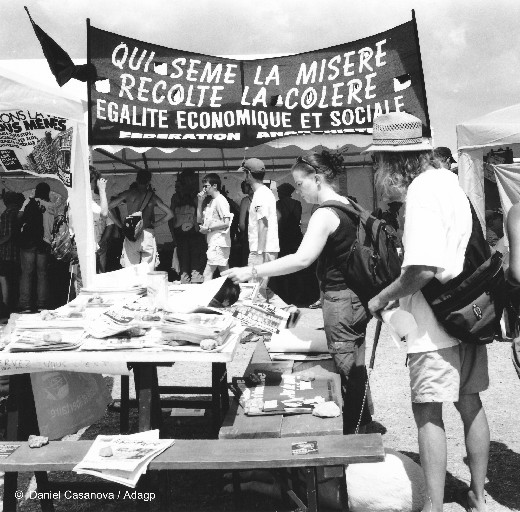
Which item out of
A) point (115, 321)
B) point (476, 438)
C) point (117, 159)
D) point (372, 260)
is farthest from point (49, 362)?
point (117, 159)

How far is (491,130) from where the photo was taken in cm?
732

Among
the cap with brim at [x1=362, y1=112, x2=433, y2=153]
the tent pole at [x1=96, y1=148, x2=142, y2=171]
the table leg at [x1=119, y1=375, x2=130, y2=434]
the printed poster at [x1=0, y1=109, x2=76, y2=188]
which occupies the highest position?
the tent pole at [x1=96, y1=148, x2=142, y2=171]

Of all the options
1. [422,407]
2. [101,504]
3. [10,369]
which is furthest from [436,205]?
[101,504]

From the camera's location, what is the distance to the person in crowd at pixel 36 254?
8.62 m

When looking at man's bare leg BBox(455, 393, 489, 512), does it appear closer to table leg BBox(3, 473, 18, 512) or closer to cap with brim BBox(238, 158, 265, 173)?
table leg BBox(3, 473, 18, 512)

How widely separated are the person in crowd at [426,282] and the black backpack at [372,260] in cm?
19

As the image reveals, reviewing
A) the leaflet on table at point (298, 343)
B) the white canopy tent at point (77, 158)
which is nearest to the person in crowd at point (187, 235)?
the white canopy tent at point (77, 158)

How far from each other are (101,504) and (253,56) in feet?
27.2

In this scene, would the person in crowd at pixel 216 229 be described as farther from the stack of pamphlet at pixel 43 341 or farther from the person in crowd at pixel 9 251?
the stack of pamphlet at pixel 43 341

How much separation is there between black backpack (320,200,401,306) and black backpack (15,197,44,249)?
21.5ft

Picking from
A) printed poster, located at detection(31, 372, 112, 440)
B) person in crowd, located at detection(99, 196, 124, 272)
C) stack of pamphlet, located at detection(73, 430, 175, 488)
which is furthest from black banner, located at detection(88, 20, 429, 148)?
stack of pamphlet, located at detection(73, 430, 175, 488)

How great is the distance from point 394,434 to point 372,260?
1.64 meters

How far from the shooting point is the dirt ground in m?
3.21

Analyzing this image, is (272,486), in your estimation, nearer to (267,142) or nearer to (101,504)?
(101,504)
